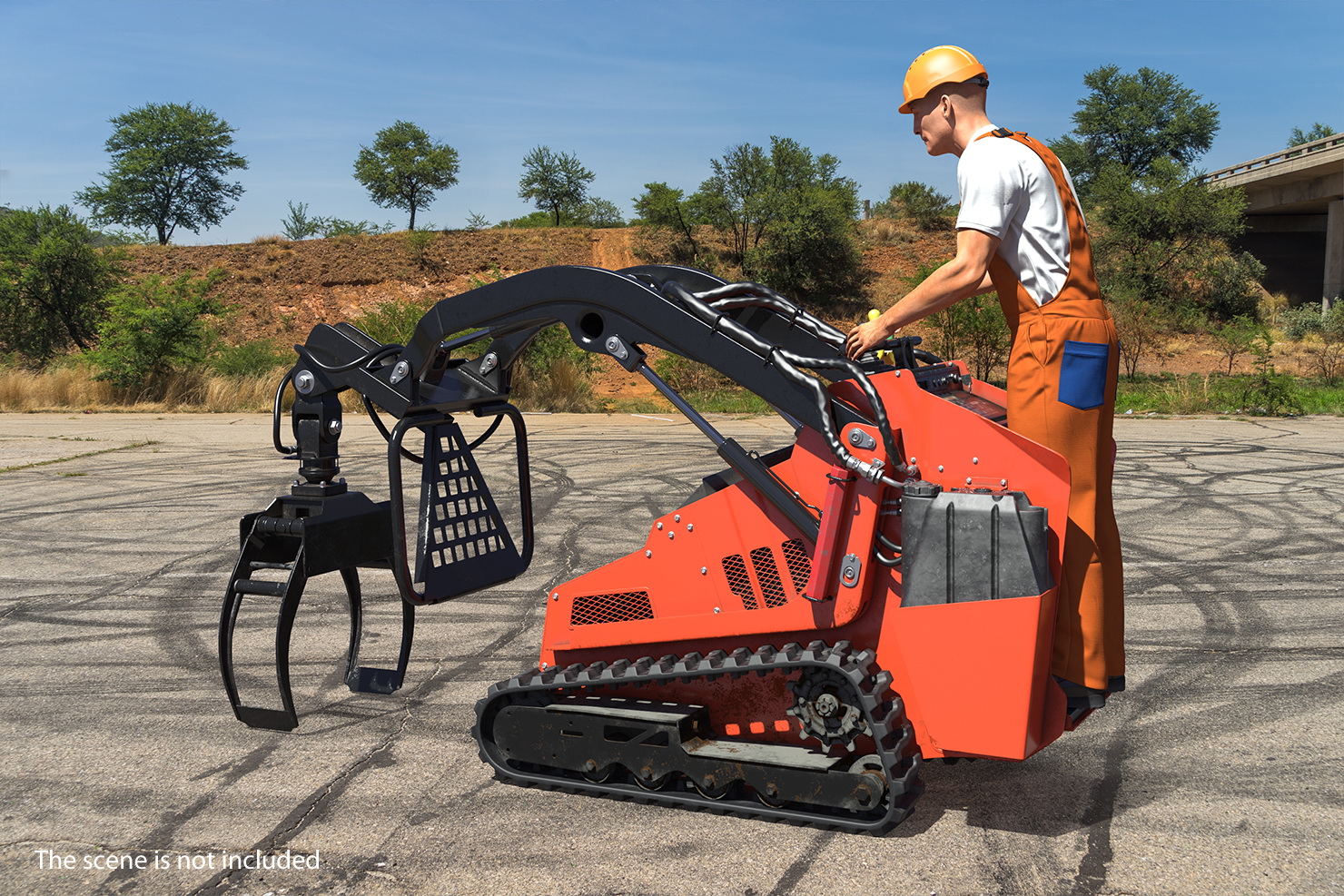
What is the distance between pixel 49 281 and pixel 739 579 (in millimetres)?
30005

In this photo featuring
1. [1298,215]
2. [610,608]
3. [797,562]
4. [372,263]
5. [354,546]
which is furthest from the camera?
[1298,215]

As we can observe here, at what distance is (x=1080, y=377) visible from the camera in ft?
10.7

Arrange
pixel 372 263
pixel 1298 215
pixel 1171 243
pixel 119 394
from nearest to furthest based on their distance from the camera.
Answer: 1. pixel 119 394
2. pixel 1171 243
3. pixel 372 263
4. pixel 1298 215

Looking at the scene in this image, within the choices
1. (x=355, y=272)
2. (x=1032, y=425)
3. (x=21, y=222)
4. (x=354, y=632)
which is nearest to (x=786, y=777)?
(x=1032, y=425)

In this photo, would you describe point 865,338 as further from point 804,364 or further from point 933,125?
point 933,125

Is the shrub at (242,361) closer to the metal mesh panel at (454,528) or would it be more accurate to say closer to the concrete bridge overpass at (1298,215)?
the metal mesh panel at (454,528)

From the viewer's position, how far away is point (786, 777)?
3.34m

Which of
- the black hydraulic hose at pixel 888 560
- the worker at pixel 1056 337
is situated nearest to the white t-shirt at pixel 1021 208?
the worker at pixel 1056 337

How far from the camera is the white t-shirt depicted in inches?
129

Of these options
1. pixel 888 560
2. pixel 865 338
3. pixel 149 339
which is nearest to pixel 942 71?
pixel 865 338

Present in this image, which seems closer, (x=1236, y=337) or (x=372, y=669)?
(x=372, y=669)

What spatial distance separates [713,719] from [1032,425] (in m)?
1.56

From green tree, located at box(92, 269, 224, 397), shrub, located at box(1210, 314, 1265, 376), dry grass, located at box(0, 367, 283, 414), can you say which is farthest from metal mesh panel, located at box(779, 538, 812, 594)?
shrub, located at box(1210, 314, 1265, 376)

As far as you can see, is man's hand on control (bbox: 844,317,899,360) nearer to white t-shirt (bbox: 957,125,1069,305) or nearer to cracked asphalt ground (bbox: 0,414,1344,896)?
white t-shirt (bbox: 957,125,1069,305)
